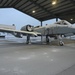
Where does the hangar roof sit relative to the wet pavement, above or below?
above

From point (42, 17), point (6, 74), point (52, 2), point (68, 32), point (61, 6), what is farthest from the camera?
point (42, 17)

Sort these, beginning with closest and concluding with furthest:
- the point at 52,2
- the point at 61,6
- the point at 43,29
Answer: the point at 43,29 < the point at 52,2 < the point at 61,6

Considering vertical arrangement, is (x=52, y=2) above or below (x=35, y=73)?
above

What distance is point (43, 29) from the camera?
10430 millimetres

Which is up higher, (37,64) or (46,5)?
(46,5)

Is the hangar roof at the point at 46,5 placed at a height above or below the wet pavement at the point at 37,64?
above

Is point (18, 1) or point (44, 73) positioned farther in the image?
point (18, 1)

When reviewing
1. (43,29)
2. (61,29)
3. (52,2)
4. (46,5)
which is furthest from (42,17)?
(61,29)

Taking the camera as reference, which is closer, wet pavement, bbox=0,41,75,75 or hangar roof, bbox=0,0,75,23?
wet pavement, bbox=0,41,75,75

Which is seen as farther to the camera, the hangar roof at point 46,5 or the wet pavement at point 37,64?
the hangar roof at point 46,5

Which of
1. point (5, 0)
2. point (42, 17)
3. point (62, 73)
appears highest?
point (5, 0)

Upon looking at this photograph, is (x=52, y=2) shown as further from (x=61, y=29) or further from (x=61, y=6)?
(x=61, y=29)

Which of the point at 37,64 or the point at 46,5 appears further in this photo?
the point at 46,5

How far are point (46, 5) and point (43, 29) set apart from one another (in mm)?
8171
